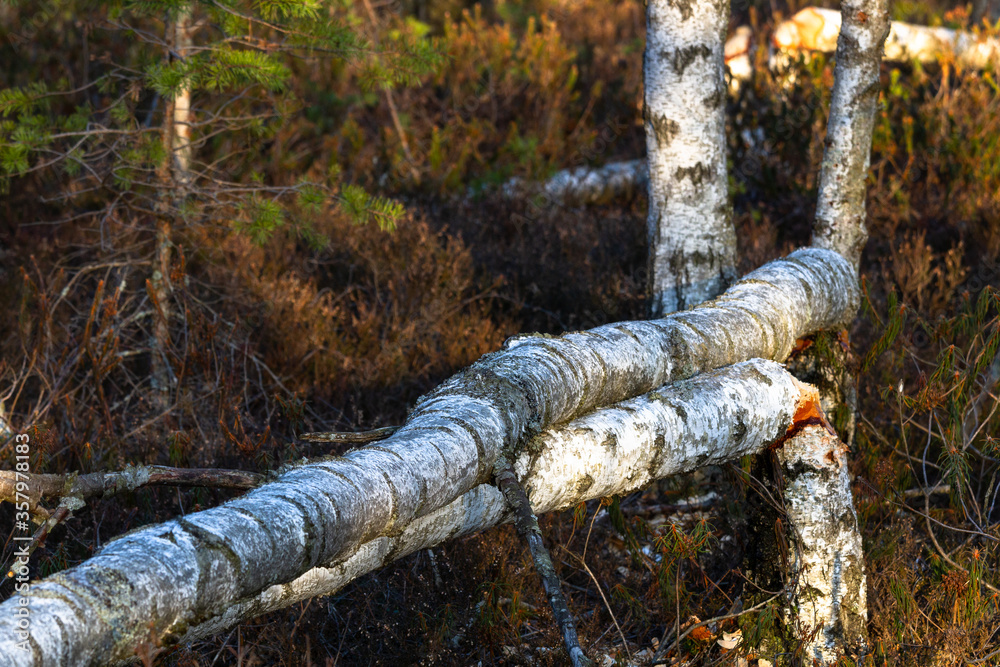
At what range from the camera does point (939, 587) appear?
236 centimetres

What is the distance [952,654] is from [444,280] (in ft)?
9.21

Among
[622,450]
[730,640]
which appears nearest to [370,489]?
[622,450]

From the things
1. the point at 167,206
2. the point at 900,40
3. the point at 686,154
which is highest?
the point at 900,40

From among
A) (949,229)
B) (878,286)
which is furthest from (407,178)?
(949,229)

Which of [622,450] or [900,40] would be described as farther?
[900,40]

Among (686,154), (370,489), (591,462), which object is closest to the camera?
(370,489)

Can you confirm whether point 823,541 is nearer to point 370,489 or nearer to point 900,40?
point 370,489

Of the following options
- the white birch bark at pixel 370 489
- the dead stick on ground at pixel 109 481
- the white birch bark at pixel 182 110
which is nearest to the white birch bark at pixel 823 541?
the white birch bark at pixel 370 489

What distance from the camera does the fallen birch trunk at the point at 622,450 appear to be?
1561mm

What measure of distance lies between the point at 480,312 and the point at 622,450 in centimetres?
238

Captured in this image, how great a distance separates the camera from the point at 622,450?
1814 millimetres

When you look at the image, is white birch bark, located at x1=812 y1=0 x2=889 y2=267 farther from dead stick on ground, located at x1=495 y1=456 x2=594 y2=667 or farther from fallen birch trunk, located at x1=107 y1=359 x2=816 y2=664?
dead stick on ground, located at x1=495 y1=456 x2=594 y2=667

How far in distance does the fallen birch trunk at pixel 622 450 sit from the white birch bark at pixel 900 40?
5.19 m

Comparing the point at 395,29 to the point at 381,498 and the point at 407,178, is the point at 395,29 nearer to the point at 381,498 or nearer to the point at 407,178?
→ the point at 407,178
